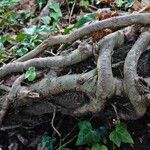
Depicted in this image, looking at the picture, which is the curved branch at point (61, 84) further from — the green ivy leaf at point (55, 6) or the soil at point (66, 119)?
the green ivy leaf at point (55, 6)

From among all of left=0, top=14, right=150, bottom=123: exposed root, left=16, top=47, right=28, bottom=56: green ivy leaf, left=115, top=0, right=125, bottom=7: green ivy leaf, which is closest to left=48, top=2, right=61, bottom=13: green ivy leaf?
left=115, top=0, right=125, bottom=7: green ivy leaf

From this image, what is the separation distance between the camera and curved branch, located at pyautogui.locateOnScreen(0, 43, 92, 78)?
2580 mm

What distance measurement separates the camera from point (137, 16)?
2541 millimetres

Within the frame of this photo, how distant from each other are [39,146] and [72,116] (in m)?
0.35

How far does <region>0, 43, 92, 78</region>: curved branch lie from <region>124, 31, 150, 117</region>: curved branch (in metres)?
0.30

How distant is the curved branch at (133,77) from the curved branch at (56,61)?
0.30 metres

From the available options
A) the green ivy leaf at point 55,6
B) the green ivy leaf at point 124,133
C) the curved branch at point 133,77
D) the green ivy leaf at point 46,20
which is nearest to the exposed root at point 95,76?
the curved branch at point 133,77

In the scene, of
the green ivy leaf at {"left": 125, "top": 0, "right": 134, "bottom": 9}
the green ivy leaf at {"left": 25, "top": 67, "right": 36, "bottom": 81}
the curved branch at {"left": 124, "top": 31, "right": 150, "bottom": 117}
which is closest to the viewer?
the curved branch at {"left": 124, "top": 31, "right": 150, "bottom": 117}

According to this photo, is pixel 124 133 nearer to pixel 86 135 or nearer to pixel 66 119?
pixel 86 135

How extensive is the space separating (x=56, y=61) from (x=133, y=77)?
0.59 meters

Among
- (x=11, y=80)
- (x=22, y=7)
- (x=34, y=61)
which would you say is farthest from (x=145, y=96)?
(x=22, y=7)

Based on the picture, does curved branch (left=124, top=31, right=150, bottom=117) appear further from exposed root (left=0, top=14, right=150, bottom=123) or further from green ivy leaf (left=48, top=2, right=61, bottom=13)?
green ivy leaf (left=48, top=2, right=61, bottom=13)

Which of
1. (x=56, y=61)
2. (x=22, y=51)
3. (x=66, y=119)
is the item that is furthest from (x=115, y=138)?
(x=22, y=51)

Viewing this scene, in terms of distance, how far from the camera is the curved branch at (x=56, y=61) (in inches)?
102
